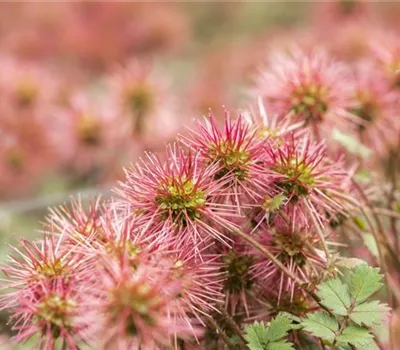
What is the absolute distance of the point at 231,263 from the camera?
785 millimetres

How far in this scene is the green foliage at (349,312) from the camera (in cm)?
69

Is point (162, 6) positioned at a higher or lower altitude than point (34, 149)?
higher

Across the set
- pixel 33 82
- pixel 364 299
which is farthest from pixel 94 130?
pixel 364 299

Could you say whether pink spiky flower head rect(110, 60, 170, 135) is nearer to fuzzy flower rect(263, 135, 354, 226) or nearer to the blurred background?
the blurred background

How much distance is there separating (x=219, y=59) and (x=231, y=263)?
250 cm

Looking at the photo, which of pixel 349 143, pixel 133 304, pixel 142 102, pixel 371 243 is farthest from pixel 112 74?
pixel 133 304

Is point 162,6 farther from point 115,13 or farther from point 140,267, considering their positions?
point 140,267

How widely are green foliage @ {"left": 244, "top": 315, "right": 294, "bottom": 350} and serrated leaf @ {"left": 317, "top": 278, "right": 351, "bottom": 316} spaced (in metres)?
0.04

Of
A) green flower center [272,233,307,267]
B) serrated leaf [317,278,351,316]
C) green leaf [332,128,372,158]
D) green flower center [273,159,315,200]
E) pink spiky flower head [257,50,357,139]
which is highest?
pink spiky flower head [257,50,357,139]

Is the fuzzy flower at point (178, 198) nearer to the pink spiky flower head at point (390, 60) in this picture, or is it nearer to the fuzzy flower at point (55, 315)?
the fuzzy flower at point (55, 315)

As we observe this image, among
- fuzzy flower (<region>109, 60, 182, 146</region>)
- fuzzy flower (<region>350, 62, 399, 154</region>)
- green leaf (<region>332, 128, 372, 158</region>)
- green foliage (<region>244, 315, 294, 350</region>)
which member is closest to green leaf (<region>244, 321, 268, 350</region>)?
green foliage (<region>244, 315, 294, 350</region>)

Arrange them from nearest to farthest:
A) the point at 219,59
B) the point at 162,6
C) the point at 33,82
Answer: the point at 33,82, the point at 219,59, the point at 162,6

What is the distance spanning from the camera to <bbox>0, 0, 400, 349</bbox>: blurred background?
5.66 ft

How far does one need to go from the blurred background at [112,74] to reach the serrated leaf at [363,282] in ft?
0.80
